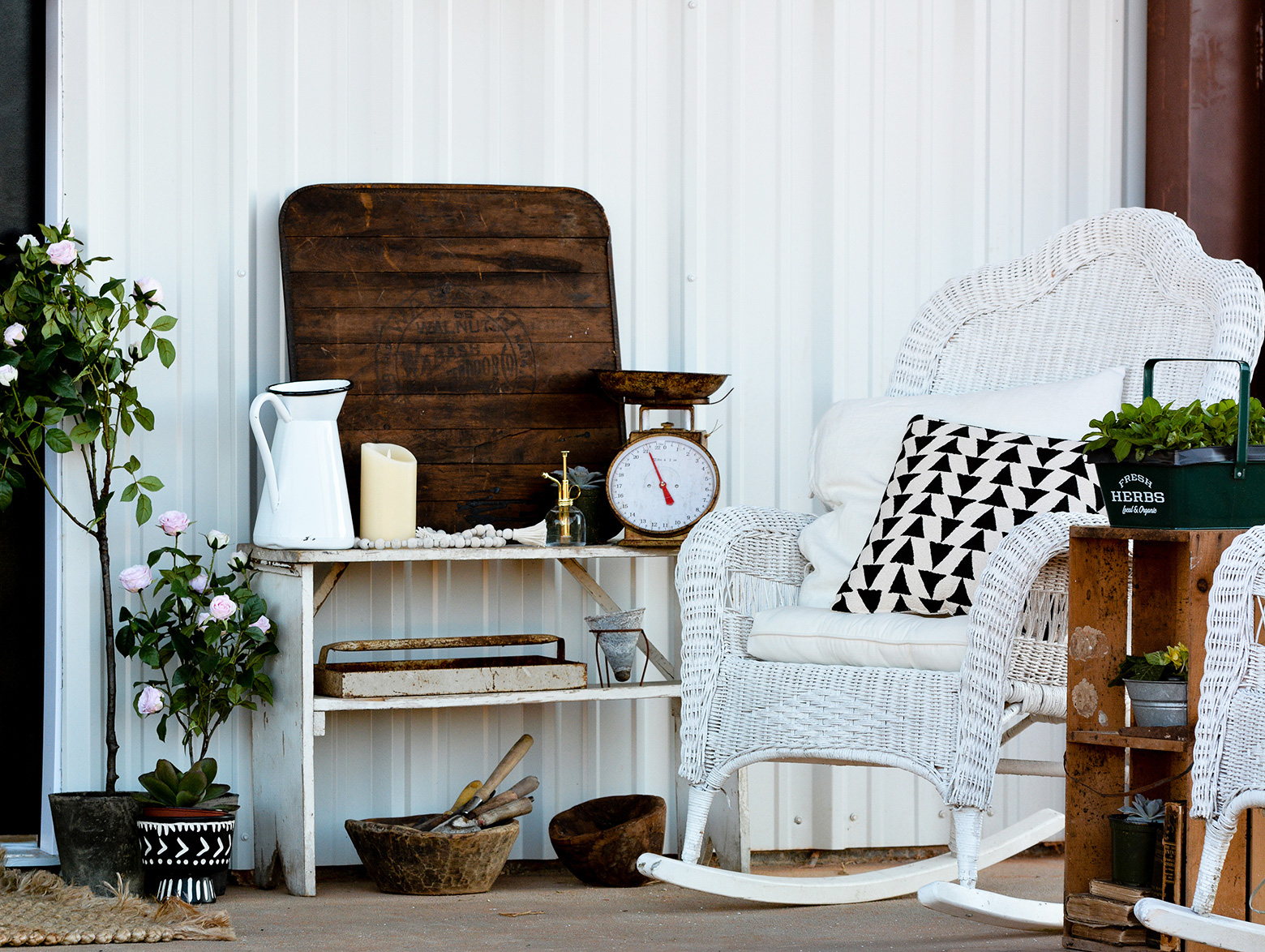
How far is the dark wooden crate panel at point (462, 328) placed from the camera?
120 inches

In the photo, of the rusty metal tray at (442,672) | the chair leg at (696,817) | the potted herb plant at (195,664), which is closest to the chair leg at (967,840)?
the chair leg at (696,817)

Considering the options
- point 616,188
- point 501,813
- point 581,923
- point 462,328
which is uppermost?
point 616,188

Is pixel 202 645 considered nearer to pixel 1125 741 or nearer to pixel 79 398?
pixel 79 398

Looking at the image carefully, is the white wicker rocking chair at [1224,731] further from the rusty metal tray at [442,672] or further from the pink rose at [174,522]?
the pink rose at [174,522]

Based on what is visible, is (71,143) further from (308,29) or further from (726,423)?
(726,423)

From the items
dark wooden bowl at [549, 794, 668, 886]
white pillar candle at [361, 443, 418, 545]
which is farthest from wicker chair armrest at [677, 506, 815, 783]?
white pillar candle at [361, 443, 418, 545]

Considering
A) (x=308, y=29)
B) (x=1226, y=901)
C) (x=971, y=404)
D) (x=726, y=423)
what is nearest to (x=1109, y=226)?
(x=971, y=404)

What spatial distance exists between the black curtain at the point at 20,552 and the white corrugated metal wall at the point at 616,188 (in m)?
0.12

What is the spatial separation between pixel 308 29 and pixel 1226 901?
2.44 m

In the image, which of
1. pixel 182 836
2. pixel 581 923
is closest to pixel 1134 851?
pixel 581 923

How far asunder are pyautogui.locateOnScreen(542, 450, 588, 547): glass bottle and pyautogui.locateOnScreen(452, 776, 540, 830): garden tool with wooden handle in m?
0.48

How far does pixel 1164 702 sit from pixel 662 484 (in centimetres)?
121

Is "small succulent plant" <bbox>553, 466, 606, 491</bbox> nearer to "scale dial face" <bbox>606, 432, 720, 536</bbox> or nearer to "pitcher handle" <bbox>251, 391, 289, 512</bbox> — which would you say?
"scale dial face" <bbox>606, 432, 720, 536</bbox>

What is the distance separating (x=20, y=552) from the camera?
3.06m
